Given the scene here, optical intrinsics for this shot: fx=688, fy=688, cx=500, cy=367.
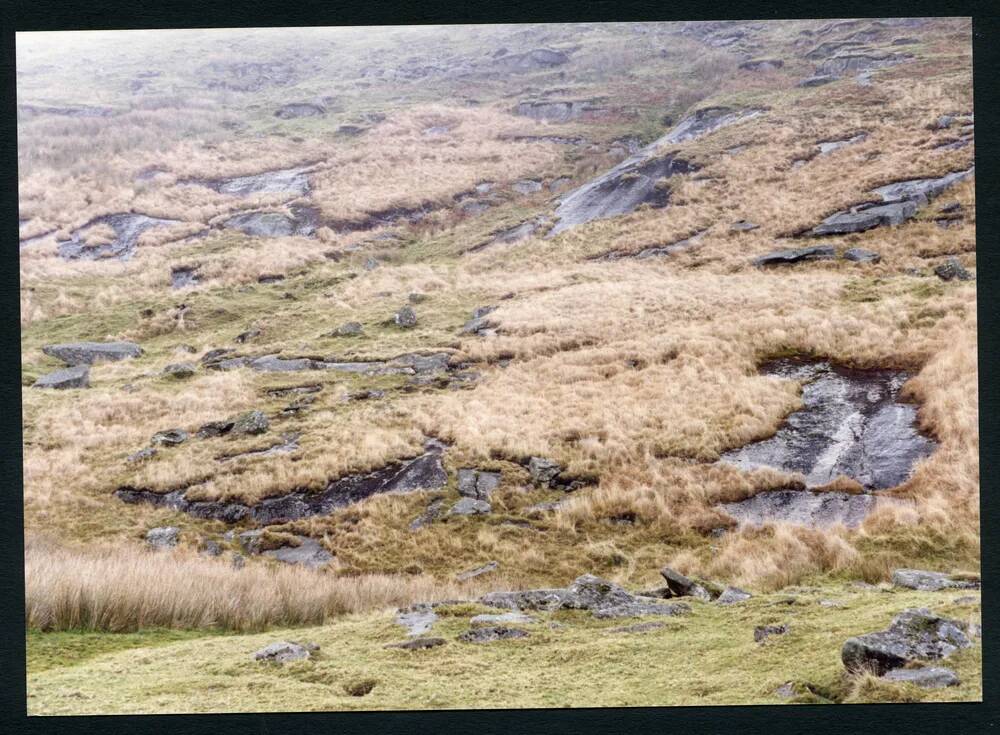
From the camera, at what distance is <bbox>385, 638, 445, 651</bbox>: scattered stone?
24.0 ft

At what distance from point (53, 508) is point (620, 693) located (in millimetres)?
7449

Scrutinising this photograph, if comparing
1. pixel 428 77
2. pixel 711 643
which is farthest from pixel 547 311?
pixel 711 643

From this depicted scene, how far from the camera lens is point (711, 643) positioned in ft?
23.3

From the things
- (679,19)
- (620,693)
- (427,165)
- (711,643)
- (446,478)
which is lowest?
(620,693)

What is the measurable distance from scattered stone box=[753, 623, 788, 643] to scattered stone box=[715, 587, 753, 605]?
54cm

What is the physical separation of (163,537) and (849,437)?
911 centimetres

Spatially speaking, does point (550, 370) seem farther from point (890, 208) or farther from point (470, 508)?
point (890, 208)

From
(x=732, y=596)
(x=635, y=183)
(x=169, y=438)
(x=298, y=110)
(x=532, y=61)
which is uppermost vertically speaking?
(x=532, y=61)

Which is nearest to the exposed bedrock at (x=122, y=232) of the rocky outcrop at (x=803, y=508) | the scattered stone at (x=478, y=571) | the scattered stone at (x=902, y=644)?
the scattered stone at (x=478, y=571)

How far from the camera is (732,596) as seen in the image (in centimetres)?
786

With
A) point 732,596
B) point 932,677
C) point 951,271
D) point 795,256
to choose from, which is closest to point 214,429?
point 732,596

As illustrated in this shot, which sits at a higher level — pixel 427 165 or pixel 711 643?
pixel 427 165

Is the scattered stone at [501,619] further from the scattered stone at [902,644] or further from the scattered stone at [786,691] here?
the scattered stone at [902,644]

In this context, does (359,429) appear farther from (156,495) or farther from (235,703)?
(235,703)
